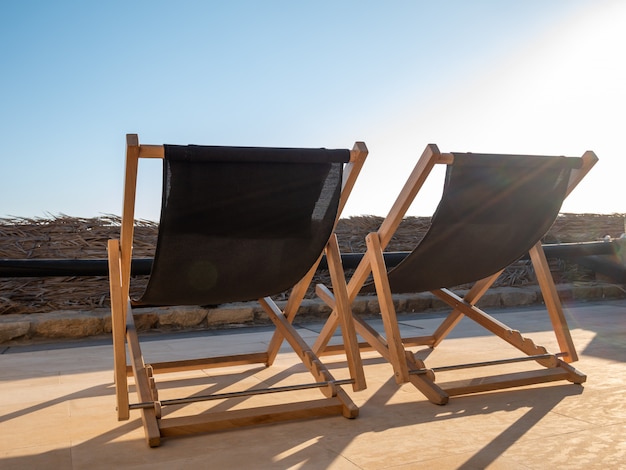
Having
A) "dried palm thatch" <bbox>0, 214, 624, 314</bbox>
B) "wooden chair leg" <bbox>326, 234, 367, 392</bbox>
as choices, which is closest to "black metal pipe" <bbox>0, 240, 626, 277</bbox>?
"dried palm thatch" <bbox>0, 214, 624, 314</bbox>

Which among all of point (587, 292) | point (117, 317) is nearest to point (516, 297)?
point (587, 292)

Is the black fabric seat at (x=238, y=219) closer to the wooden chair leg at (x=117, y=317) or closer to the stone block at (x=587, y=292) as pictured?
the wooden chair leg at (x=117, y=317)

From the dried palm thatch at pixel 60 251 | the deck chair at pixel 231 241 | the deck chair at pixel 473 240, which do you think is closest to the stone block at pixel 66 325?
the dried palm thatch at pixel 60 251

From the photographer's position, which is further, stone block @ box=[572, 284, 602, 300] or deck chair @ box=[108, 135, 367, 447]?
stone block @ box=[572, 284, 602, 300]

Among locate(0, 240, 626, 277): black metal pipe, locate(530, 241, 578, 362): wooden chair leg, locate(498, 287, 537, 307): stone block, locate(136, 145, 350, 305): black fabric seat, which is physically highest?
locate(136, 145, 350, 305): black fabric seat

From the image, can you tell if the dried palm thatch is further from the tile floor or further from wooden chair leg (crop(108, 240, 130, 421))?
wooden chair leg (crop(108, 240, 130, 421))

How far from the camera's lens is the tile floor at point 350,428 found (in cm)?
164

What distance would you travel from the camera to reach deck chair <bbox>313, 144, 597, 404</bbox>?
2.30 metres

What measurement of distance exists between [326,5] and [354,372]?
114 inches

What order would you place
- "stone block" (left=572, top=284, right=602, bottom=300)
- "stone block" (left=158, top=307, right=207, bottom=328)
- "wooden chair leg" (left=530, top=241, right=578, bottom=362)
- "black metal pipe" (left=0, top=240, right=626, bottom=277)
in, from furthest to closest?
1. "stone block" (left=572, top=284, right=602, bottom=300)
2. "stone block" (left=158, top=307, right=207, bottom=328)
3. "black metal pipe" (left=0, top=240, right=626, bottom=277)
4. "wooden chair leg" (left=530, top=241, right=578, bottom=362)

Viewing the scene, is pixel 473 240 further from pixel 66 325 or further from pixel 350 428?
pixel 66 325

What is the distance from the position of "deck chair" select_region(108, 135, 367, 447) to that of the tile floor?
0.34 feet

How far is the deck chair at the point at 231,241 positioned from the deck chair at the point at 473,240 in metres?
0.22

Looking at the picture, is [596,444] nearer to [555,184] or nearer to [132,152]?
[555,184]
